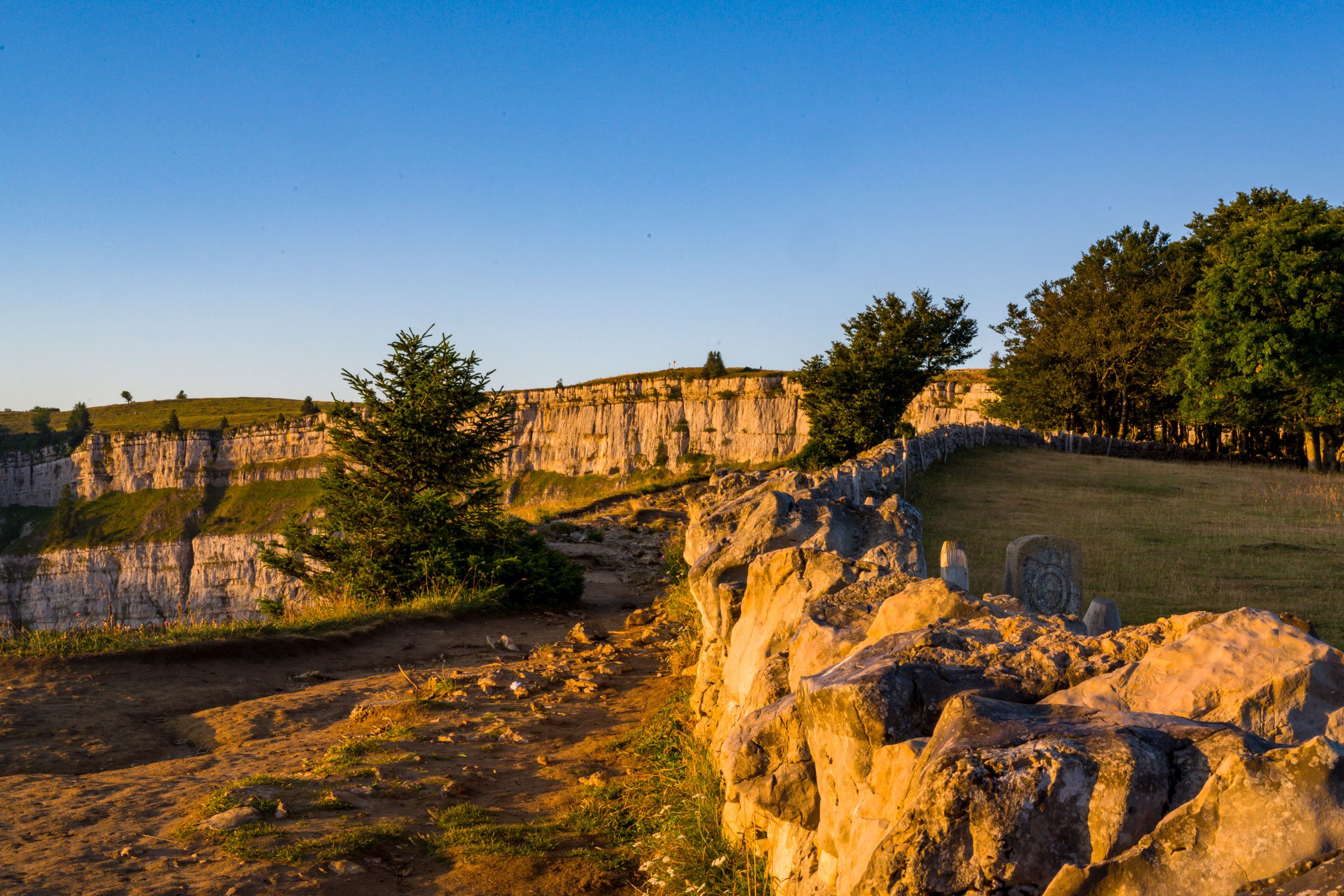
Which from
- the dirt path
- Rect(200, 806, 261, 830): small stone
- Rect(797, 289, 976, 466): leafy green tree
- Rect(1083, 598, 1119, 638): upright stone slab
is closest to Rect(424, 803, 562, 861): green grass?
the dirt path

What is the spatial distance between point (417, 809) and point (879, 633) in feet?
11.6

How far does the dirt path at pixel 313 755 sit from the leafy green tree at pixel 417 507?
2.56 meters

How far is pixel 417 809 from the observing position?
566 cm

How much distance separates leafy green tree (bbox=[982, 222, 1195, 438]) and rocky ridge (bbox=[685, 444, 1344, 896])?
39073 mm

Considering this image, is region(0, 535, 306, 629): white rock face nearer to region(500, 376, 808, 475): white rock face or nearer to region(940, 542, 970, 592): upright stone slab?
region(500, 376, 808, 475): white rock face

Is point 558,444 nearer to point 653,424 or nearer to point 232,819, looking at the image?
point 653,424

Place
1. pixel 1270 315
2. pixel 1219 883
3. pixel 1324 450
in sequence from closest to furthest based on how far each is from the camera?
pixel 1219 883, pixel 1270 315, pixel 1324 450

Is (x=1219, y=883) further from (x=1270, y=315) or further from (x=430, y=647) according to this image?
(x=1270, y=315)

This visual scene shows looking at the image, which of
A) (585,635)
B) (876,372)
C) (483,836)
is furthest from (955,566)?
(876,372)

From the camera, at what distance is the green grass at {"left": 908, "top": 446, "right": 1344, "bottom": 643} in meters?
9.45

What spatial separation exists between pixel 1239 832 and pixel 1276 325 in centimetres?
3591

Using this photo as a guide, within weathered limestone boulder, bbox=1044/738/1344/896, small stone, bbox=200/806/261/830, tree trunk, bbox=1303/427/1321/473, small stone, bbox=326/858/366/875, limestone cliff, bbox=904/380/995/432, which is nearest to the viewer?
weathered limestone boulder, bbox=1044/738/1344/896

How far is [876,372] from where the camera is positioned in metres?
32.8

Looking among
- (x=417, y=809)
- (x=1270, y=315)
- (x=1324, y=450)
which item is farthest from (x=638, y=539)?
(x=1324, y=450)
